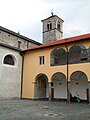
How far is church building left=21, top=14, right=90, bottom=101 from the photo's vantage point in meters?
17.1

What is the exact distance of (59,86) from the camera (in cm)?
2184

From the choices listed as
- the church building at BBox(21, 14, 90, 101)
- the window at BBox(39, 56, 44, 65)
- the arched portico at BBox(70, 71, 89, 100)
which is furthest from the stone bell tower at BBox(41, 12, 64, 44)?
the arched portico at BBox(70, 71, 89, 100)

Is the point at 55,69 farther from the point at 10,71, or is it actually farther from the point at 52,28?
the point at 52,28

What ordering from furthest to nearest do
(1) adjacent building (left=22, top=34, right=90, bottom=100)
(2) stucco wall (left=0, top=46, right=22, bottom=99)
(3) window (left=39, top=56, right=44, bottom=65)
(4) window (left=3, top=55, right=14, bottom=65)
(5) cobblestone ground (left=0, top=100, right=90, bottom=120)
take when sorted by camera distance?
1. (4) window (left=3, top=55, right=14, bottom=65)
2. (3) window (left=39, top=56, right=44, bottom=65)
3. (2) stucco wall (left=0, top=46, right=22, bottom=99)
4. (1) adjacent building (left=22, top=34, right=90, bottom=100)
5. (5) cobblestone ground (left=0, top=100, right=90, bottom=120)

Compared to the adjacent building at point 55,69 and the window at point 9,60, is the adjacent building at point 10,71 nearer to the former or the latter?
the window at point 9,60

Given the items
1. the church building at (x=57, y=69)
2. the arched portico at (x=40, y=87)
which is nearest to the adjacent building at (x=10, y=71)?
the church building at (x=57, y=69)

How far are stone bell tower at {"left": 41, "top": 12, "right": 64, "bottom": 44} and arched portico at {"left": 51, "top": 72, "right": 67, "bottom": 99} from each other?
16.9m

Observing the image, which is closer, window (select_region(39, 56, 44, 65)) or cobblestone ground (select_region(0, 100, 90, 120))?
cobblestone ground (select_region(0, 100, 90, 120))

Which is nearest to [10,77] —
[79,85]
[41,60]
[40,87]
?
[40,87]

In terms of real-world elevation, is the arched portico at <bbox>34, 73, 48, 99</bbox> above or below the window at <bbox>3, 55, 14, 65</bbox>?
below

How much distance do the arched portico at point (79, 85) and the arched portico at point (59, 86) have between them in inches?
47.3

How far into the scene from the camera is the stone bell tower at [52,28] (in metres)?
37.4

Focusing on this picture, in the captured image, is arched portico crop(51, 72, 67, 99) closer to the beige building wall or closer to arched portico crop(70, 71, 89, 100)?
arched portico crop(70, 71, 89, 100)

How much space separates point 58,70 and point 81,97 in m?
4.59
